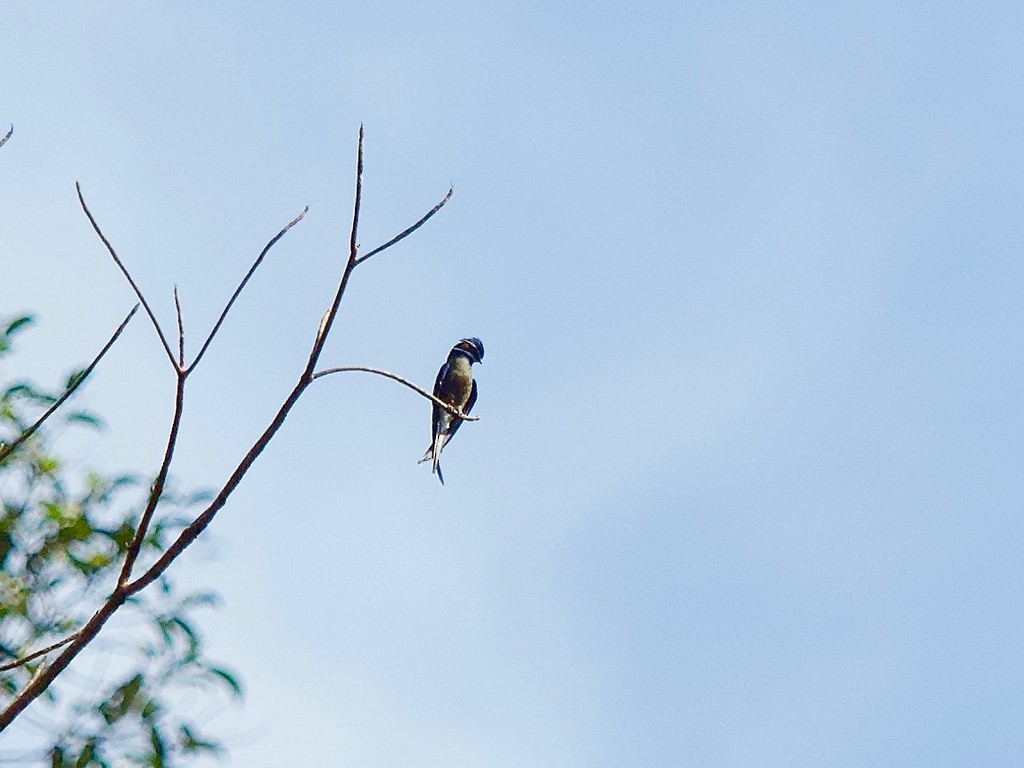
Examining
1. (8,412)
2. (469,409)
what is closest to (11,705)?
(8,412)

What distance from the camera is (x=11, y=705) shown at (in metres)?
1.91

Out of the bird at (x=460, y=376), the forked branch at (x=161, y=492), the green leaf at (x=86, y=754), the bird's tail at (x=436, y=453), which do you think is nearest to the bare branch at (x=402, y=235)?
the forked branch at (x=161, y=492)

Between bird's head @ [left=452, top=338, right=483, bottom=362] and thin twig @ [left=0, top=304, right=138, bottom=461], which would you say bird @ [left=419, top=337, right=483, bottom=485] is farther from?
thin twig @ [left=0, top=304, right=138, bottom=461]

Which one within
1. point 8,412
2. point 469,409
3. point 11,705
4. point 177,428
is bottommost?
point 11,705

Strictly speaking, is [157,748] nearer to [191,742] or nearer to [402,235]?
[191,742]

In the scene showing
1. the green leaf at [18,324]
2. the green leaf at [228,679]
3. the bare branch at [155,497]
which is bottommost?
the bare branch at [155,497]

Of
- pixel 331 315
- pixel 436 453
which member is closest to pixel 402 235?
pixel 331 315

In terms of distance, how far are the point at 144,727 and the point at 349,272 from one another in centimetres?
174

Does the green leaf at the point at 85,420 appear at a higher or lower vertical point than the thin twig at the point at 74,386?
higher

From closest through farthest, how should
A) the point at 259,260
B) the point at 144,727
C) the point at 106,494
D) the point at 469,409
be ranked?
the point at 259,260
the point at 144,727
the point at 106,494
the point at 469,409

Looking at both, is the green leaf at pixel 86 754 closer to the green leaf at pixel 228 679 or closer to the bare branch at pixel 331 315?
the green leaf at pixel 228 679

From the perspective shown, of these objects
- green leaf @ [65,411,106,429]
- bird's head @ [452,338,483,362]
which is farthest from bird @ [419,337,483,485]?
green leaf @ [65,411,106,429]

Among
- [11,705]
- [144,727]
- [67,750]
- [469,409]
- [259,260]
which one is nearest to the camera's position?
[11,705]

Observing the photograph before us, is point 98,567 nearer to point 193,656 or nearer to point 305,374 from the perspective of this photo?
point 193,656
